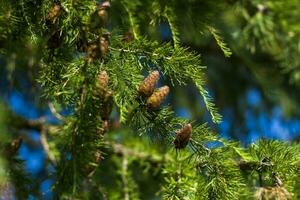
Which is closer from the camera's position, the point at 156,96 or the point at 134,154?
the point at 156,96

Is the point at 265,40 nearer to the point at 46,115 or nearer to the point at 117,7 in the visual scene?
the point at 117,7

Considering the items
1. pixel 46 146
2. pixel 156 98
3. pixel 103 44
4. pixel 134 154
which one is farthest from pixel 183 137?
pixel 46 146

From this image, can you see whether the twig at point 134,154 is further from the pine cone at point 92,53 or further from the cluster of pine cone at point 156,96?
the pine cone at point 92,53

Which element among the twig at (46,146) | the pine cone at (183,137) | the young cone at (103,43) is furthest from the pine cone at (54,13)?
the twig at (46,146)

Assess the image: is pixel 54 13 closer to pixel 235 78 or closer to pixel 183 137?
pixel 183 137

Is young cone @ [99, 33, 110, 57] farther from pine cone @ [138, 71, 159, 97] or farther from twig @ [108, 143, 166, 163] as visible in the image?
twig @ [108, 143, 166, 163]

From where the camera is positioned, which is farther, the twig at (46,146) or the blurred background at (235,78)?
the twig at (46,146)
